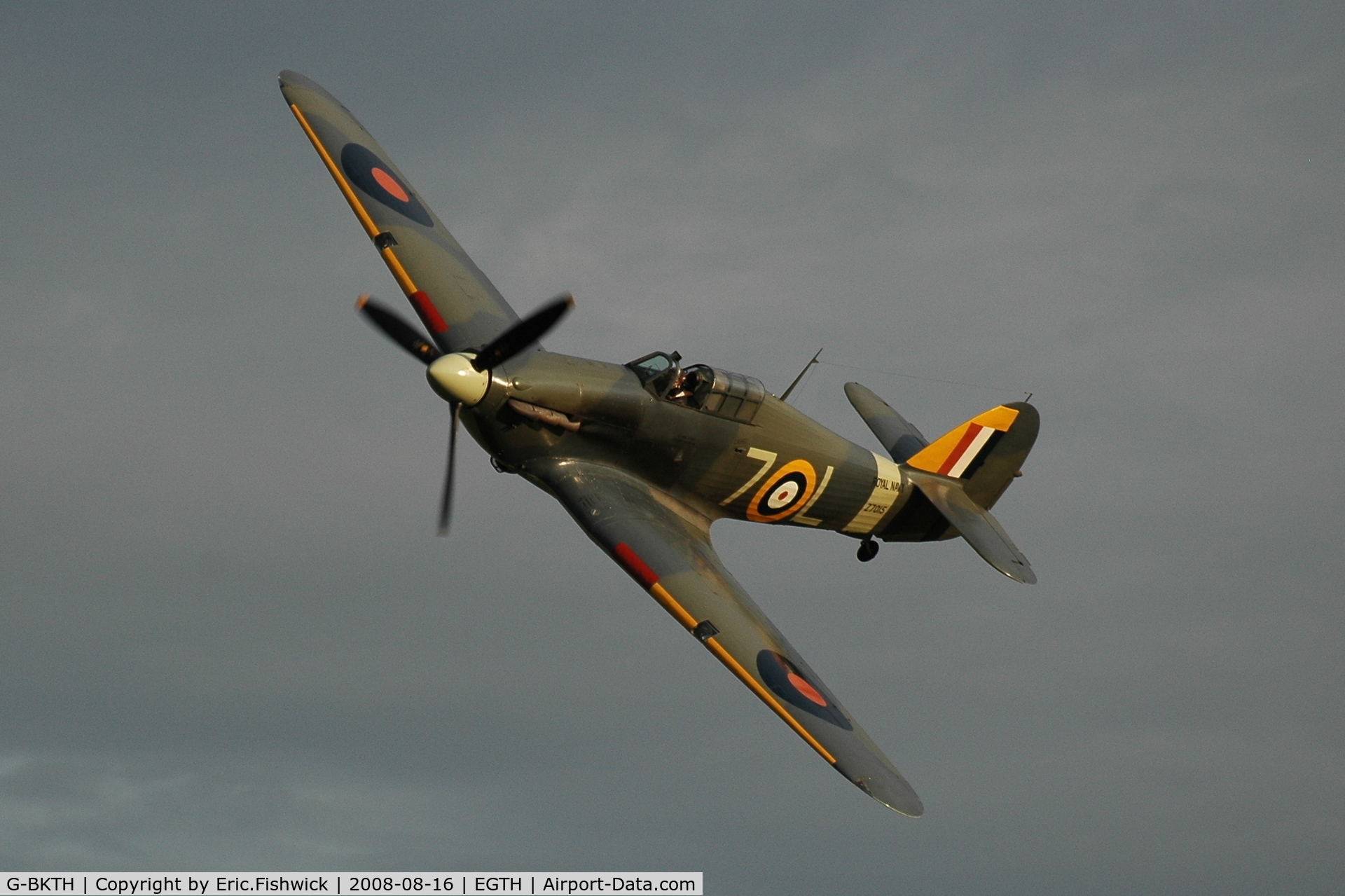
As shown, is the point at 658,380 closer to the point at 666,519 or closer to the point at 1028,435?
the point at 666,519

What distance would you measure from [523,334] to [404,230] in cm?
562

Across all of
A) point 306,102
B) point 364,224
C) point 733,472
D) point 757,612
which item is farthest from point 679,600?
point 306,102

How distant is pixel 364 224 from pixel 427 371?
16.3 ft

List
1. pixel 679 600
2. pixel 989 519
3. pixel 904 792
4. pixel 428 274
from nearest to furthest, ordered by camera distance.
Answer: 1. pixel 904 792
2. pixel 679 600
3. pixel 428 274
4. pixel 989 519

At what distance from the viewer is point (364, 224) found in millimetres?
25703

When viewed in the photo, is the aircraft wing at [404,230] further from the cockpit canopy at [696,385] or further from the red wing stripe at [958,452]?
the red wing stripe at [958,452]

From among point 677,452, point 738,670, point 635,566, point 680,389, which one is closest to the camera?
point 738,670

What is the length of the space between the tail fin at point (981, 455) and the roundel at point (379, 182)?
387 inches

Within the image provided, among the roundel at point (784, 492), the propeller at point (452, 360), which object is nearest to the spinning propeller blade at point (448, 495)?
the propeller at point (452, 360)

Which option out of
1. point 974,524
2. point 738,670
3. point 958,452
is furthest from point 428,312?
point 974,524

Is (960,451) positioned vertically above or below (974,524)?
above

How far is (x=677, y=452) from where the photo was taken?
936 inches

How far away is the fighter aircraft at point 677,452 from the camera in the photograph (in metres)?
21.3

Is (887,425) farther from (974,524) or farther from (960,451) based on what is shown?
(974,524)
